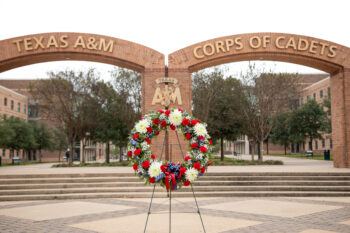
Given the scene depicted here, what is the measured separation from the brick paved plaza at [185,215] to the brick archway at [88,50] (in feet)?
21.1

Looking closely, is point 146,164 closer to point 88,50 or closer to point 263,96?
point 88,50

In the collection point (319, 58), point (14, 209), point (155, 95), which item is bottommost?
point (14, 209)

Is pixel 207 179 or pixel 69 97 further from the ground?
pixel 69 97

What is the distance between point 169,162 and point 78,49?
10782mm

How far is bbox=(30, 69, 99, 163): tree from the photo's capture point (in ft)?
102

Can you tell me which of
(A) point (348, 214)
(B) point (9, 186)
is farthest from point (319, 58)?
(B) point (9, 186)

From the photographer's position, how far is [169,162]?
7.34 m

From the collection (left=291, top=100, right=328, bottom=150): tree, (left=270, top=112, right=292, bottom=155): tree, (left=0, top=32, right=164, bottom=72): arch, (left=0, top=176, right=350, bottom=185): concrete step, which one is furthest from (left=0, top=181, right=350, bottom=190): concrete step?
(left=270, top=112, right=292, bottom=155): tree

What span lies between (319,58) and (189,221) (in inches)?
456

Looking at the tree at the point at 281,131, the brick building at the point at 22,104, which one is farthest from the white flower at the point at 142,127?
the brick building at the point at 22,104

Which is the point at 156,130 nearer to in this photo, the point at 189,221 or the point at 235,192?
the point at 189,221

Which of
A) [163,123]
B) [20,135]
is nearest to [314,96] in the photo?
[20,135]

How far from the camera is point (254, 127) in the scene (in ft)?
97.7

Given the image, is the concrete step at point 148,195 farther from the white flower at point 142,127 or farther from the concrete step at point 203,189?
the white flower at point 142,127
